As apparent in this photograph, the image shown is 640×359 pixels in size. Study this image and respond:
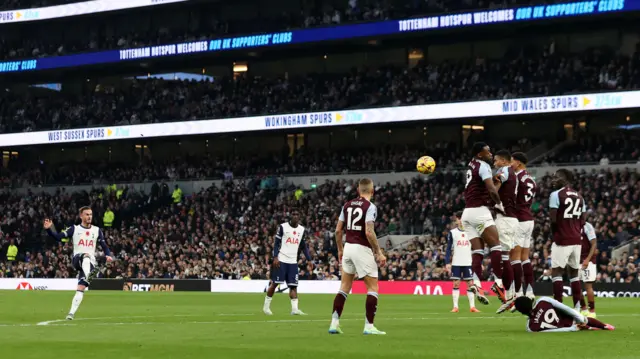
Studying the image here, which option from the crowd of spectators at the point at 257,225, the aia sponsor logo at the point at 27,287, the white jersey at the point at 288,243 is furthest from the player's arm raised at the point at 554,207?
the aia sponsor logo at the point at 27,287

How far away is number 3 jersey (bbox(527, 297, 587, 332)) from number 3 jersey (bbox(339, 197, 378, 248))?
2918mm

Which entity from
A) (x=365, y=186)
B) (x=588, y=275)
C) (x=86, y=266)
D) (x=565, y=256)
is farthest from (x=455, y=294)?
(x=365, y=186)

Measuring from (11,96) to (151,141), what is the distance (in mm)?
12007

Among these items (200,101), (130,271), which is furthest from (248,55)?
(130,271)

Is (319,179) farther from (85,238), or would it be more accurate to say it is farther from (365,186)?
(365,186)

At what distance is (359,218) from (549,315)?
3.45 metres

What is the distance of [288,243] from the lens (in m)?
27.2

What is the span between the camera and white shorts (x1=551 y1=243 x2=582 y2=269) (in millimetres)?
17656

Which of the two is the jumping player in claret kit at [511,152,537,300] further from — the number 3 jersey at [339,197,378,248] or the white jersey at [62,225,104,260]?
the white jersey at [62,225,104,260]

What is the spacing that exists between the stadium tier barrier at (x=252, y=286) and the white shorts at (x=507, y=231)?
696 inches

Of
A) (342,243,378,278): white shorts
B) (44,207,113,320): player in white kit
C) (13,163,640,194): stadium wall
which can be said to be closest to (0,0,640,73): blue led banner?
(13,163,640,194): stadium wall

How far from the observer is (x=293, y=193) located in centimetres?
5922

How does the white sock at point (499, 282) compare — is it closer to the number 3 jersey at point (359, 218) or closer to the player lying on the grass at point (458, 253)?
the number 3 jersey at point (359, 218)

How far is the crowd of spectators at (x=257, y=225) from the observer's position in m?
44.2
